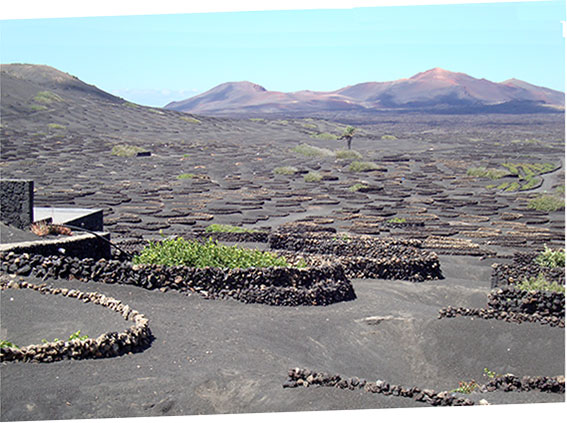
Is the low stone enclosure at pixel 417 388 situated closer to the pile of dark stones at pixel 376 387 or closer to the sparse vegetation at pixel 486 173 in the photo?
the pile of dark stones at pixel 376 387

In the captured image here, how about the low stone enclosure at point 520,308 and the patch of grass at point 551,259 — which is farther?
the patch of grass at point 551,259

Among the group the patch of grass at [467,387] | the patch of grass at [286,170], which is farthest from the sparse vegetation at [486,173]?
the patch of grass at [467,387]

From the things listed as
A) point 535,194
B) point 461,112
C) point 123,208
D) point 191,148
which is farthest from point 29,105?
point 461,112

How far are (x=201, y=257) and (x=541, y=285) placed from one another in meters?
7.75

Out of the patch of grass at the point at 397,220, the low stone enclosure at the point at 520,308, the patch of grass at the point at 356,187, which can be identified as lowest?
the patch of grass at the point at 397,220

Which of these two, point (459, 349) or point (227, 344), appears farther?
point (459, 349)

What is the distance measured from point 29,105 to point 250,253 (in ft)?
280

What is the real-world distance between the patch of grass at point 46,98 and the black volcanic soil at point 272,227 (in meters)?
1.00

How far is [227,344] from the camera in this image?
37.3 feet

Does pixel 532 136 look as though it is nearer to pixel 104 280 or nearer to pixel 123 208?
pixel 123 208

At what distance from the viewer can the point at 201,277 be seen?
15.4 metres

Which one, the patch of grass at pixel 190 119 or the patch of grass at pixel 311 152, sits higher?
the patch of grass at pixel 190 119

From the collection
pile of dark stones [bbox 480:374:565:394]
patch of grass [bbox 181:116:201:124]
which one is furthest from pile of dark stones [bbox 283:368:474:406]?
patch of grass [bbox 181:116:201:124]

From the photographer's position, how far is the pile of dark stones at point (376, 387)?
8.39 m
